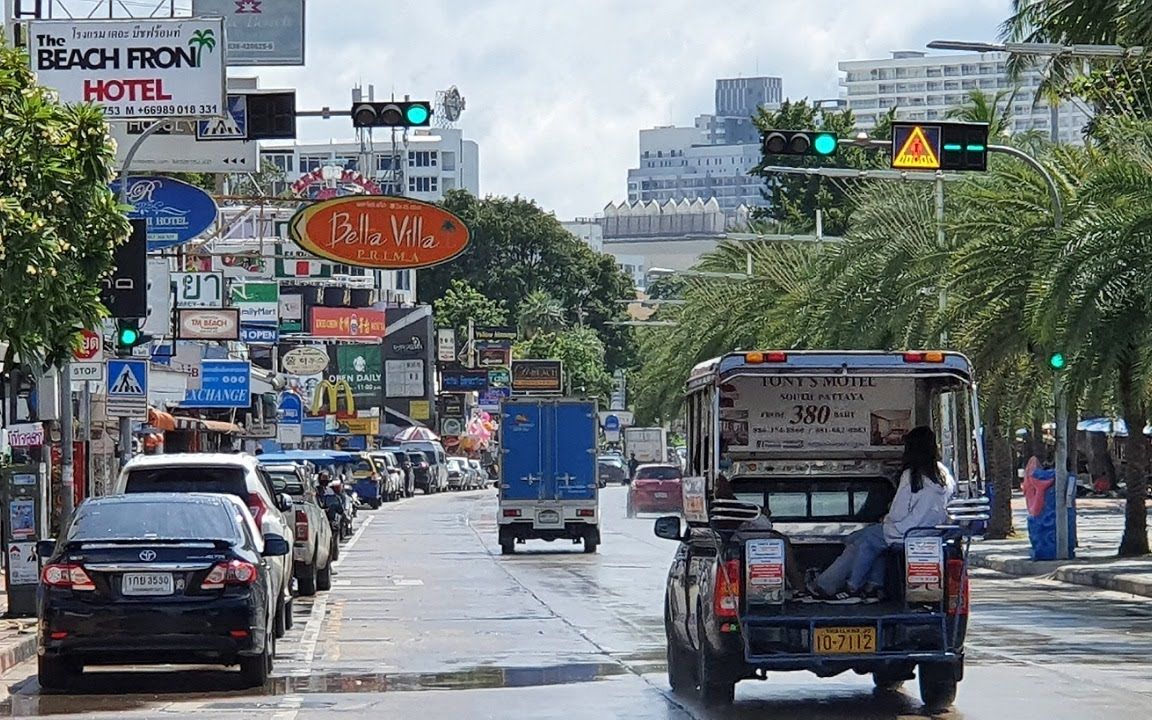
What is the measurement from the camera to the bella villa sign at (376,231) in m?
29.9

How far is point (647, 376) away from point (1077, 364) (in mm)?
62182

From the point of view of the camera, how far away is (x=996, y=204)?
37188 mm

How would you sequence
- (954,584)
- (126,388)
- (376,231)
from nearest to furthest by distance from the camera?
(954,584) → (376,231) → (126,388)

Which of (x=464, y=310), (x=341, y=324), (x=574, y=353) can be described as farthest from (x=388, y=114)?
(x=464, y=310)

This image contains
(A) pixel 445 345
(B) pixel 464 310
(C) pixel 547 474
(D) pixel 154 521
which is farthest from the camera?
(B) pixel 464 310

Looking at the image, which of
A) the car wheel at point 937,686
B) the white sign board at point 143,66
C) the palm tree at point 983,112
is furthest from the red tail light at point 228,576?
the palm tree at point 983,112

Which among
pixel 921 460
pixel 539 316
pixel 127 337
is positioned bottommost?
pixel 921 460

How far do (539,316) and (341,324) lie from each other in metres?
42.0

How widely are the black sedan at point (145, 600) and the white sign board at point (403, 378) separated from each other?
107478mm

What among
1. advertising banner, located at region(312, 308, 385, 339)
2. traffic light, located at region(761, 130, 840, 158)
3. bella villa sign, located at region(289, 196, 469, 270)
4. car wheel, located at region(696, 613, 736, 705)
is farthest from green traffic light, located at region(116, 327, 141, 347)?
advertising banner, located at region(312, 308, 385, 339)

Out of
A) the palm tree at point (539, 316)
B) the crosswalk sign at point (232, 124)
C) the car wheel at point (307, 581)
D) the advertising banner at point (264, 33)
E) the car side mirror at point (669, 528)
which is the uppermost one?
the advertising banner at point (264, 33)

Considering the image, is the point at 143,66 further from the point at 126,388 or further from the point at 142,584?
the point at 142,584

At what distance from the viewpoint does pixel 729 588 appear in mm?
14664

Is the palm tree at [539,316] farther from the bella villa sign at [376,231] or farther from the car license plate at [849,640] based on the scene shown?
the car license plate at [849,640]
